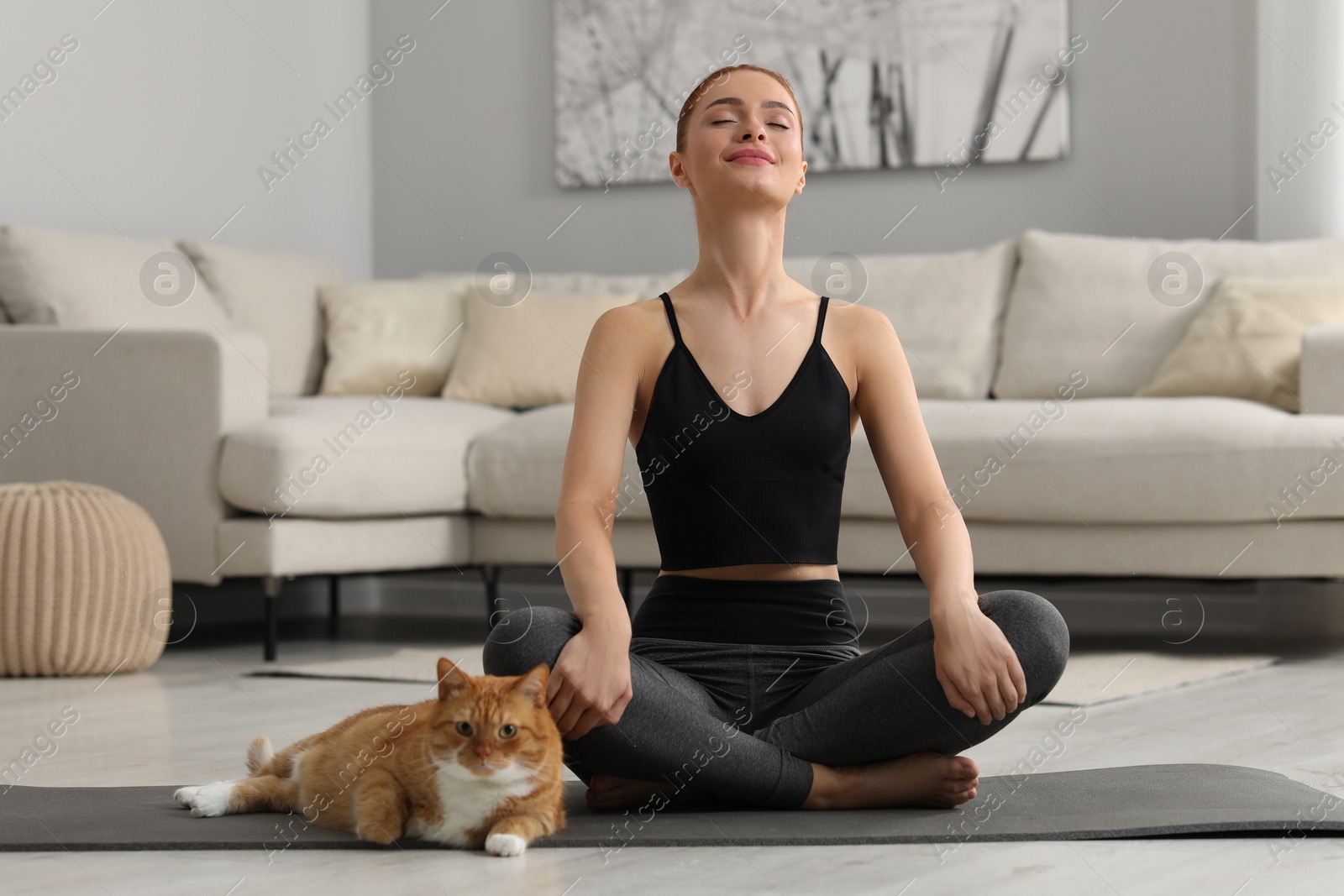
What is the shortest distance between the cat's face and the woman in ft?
0.21

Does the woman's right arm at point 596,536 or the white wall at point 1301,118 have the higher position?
the white wall at point 1301,118

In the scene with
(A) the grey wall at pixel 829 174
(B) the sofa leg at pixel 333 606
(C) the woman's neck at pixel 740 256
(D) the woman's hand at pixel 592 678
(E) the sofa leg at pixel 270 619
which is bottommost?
(B) the sofa leg at pixel 333 606

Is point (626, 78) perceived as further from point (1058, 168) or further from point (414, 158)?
point (1058, 168)

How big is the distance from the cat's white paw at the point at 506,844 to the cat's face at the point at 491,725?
6 cm

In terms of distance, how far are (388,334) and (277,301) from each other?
0.32 meters

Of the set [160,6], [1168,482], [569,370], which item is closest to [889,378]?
[1168,482]

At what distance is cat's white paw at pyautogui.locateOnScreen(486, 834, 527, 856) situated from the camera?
1370mm

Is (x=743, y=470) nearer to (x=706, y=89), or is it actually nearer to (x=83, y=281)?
(x=706, y=89)

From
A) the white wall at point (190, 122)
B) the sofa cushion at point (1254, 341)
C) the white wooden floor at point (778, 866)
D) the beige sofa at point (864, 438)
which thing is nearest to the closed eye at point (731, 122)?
Result: the white wooden floor at point (778, 866)

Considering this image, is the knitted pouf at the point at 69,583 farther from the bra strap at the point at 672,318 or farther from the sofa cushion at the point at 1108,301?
the sofa cushion at the point at 1108,301

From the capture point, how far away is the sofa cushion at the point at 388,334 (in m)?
4.07

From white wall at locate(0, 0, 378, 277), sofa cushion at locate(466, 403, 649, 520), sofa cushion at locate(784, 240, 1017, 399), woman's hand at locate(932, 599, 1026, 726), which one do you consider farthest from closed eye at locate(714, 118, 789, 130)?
white wall at locate(0, 0, 378, 277)

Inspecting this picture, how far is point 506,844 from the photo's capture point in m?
1.37

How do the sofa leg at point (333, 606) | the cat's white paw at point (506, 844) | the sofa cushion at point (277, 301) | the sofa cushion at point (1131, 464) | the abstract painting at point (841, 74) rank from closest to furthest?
the cat's white paw at point (506, 844) < the sofa cushion at point (1131, 464) < the sofa cushion at point (277, 301) < the sofa leg at point (333, 606) < the abstract painting at point (841, 74)
